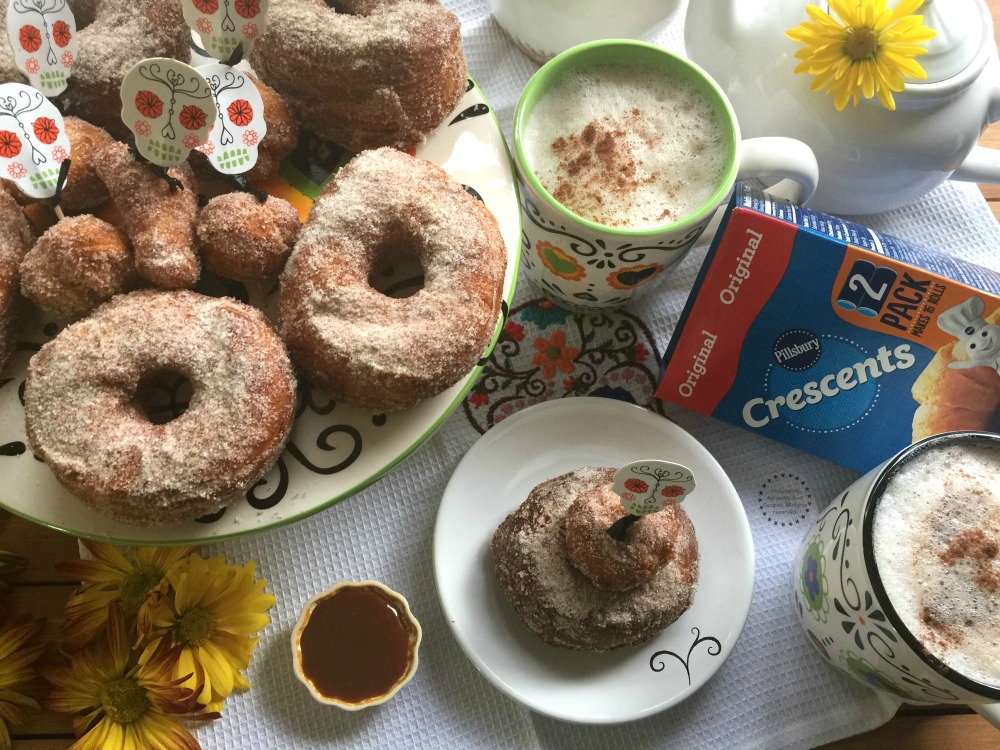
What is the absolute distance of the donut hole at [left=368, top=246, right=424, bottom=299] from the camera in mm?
908

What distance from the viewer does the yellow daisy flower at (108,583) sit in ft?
3.13

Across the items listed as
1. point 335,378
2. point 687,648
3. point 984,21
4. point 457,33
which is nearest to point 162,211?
point 335,378

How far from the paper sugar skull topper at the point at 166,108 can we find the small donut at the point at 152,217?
0.14ft

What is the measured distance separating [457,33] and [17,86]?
1.60 ft

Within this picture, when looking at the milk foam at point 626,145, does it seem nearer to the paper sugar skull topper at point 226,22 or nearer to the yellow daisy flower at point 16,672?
the paper sugar skull topper at point 226,22

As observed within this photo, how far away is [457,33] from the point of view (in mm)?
947

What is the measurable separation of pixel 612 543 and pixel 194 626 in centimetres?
53

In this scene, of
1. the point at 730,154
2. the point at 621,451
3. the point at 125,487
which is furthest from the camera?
the point at 621,451

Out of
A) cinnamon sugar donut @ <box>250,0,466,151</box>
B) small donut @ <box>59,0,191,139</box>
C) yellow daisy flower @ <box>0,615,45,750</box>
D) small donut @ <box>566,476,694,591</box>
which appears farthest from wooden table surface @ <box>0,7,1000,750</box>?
cinnamon sugar donut @ <box>250,0,466,151</box>

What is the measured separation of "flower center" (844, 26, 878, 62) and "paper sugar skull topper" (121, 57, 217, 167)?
72 centimetres

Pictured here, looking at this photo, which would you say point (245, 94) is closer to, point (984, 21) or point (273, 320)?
point (273, 320)

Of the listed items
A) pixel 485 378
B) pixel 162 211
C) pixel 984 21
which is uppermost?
pixel 984 21

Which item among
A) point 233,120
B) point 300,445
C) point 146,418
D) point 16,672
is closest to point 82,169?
point 233,120

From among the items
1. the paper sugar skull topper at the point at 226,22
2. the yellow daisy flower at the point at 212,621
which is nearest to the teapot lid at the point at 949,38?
the paper sugar skull topper at the point at 226,22
